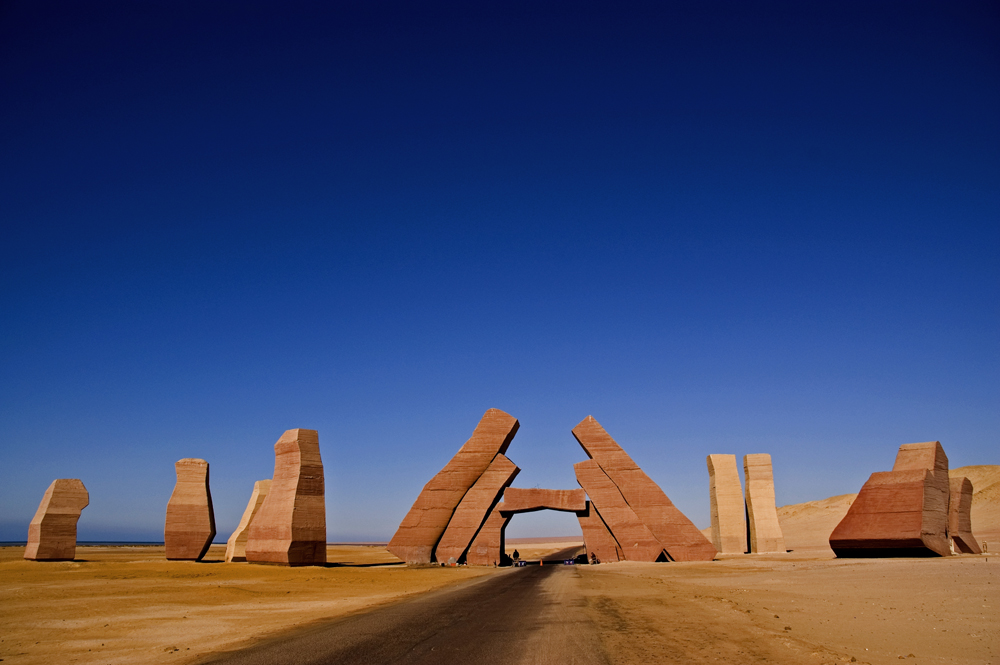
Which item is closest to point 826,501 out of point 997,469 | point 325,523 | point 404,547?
point 997,469

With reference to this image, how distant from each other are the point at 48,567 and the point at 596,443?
21374 mm

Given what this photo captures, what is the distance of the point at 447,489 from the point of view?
30.5 meters

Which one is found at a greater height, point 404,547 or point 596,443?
point 596,443

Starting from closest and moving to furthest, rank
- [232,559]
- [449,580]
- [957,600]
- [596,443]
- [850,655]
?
[850,655] < [957,600] < [449,580] < [232,559] < [596,443]

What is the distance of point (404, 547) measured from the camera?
2975cm

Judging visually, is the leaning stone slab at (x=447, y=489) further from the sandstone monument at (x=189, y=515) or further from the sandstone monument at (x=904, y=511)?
the sandstone monument at (x=904, y=511)

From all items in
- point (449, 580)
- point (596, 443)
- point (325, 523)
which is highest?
point (596, 443)

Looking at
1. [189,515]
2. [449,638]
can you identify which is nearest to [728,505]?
[189,515]

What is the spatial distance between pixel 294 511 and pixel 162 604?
10455 mm

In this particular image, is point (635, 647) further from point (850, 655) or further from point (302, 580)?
point (302, 580)

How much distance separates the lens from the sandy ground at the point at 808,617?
718 centimetres

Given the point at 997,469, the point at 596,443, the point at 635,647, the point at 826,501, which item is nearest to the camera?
the point at 635,647

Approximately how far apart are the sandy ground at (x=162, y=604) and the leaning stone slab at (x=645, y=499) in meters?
9.64

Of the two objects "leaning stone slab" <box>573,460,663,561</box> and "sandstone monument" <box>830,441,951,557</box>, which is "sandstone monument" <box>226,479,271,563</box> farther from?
"sandstone monument" <box>830,441,951,557</box>
